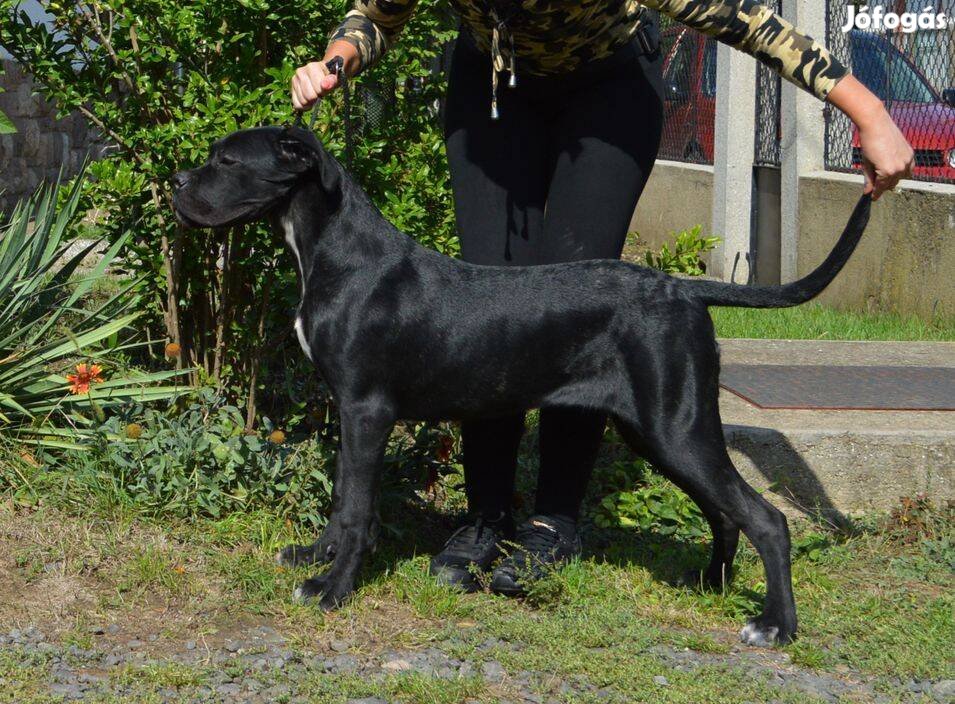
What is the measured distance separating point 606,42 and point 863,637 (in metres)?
1.94

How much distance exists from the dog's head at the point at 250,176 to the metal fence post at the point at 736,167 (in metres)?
6.51

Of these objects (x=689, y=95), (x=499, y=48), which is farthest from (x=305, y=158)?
(x=689, y=95)

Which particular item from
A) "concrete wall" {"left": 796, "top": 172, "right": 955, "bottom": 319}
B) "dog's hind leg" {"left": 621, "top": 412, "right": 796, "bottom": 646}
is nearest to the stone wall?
"concrete wall" {"left": 796, "top": 172, "right": 955, "bottom": 319}

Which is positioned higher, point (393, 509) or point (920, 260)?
point (920, 260)

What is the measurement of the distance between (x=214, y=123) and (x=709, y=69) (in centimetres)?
789

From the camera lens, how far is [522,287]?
3.61m

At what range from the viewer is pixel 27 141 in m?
12.3

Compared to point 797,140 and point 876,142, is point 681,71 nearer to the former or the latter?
point 797,140

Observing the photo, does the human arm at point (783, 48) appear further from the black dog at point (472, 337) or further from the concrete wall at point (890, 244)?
the concrete wall at point (890, 244)

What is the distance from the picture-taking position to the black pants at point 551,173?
147 inches

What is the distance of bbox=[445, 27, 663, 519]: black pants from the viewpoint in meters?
3.73

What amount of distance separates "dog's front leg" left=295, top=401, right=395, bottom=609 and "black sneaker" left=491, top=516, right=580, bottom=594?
492 millimetres

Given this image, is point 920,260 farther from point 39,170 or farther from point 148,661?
point 39,170

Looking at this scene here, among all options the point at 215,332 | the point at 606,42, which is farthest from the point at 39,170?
the point at 606,42
